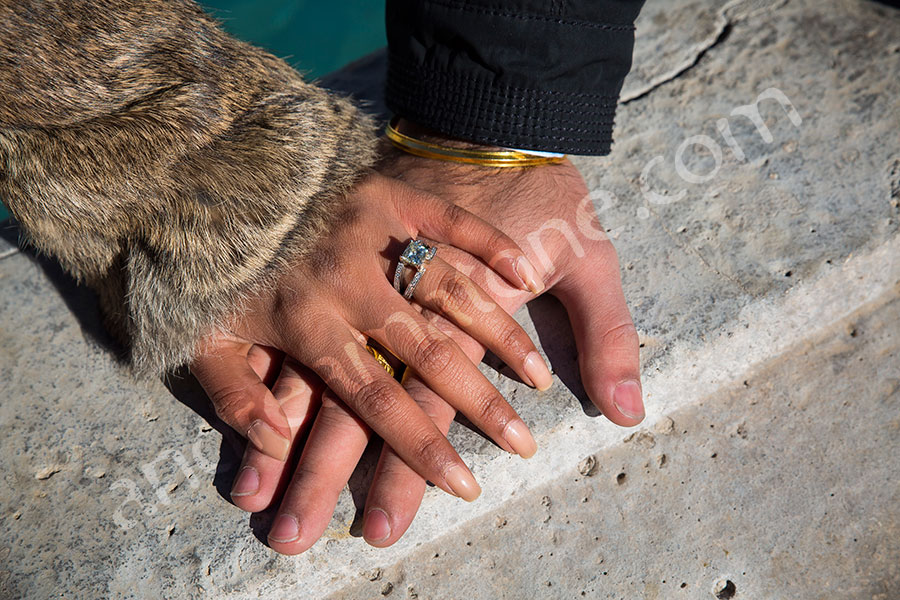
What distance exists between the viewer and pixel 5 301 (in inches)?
65.4

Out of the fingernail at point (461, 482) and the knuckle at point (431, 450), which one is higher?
the knuckle at point (431, 450)

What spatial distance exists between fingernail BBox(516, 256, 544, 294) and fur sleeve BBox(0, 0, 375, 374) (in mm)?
394

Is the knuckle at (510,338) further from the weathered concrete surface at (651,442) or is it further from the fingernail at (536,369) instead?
the weathered concrete surface at (651,442)

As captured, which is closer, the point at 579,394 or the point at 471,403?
the point at 471,403

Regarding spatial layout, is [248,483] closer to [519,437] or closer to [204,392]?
[204,392]

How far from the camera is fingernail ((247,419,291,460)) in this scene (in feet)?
4.03

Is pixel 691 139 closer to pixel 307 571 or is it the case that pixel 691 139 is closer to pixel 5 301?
pixel 307 571

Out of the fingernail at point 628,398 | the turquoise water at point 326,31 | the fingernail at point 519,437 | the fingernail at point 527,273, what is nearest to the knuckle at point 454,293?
the fingernail at point 527,273

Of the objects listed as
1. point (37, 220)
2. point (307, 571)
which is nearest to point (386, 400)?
point (307, 571)

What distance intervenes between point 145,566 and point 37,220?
683 millimetres

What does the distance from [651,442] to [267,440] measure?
0.83 m

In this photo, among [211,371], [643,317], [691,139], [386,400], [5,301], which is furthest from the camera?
[691,139]

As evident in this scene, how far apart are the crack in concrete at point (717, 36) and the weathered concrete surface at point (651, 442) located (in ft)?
0.84

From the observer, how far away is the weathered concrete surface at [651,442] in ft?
4.27
